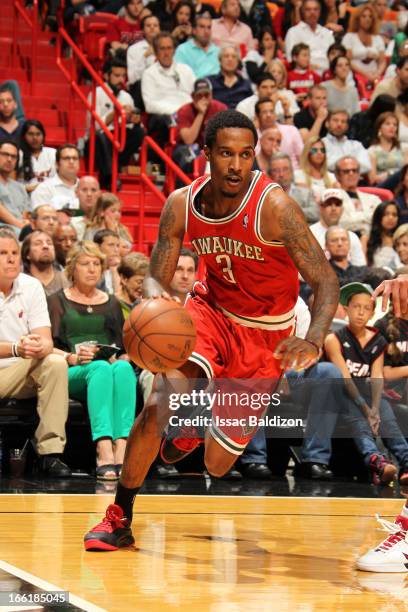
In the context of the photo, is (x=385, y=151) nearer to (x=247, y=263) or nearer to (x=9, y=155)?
(x=9, y=155)

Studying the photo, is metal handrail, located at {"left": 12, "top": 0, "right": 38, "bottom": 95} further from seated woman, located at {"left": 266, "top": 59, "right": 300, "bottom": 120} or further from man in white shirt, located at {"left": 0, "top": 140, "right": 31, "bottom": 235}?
man in white shirt, located at {"left": 0, "top": 140, "right": 31, "bottom": 235}

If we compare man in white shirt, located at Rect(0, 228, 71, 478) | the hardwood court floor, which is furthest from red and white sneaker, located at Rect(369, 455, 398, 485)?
man in white shirt, located at Rect(0, 228, 71, 478)

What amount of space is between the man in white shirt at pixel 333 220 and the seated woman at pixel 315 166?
927 millimetres

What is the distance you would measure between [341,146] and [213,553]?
24.1ft

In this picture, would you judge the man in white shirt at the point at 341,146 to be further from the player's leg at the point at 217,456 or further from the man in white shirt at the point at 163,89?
the player's leg at the point at 217,456

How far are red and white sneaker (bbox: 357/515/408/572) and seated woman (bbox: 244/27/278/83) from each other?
873 centimetres

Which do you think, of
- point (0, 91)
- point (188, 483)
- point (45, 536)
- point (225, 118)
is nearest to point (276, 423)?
point (188, 483)

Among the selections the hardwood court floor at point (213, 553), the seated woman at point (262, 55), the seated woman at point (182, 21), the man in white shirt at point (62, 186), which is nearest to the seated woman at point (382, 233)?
the man in white shirt at point (62, 186)

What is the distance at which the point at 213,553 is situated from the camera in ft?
16.3

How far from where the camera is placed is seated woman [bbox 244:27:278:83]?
12844mm

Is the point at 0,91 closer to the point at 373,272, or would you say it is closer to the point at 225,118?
the point at 373,272

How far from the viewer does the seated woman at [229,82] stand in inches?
468

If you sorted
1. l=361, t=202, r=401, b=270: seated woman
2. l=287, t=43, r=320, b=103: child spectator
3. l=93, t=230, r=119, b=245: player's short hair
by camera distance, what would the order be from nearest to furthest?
1. l=93, t=230, r=119, b=245: player's short hair
2. l=361, t=202, r=401, b=270: seated woman
3. l=287, t=43, r=320, b=103: child spectator

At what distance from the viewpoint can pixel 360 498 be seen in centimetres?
678
